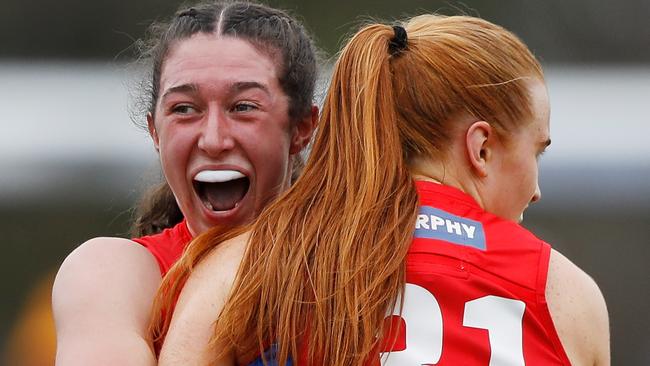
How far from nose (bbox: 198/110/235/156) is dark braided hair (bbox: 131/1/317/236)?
18cm

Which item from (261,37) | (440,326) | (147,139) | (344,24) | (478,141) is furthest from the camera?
(344,24)

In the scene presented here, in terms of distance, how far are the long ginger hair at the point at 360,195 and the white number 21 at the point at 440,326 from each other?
0.12 feet

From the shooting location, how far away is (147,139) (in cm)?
659

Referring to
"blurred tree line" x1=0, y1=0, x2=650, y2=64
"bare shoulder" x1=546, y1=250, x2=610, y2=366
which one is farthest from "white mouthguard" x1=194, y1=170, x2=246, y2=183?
"blurred tree line" x1=0, y1=0, x2=650, y2=64

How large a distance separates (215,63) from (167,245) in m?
0.41

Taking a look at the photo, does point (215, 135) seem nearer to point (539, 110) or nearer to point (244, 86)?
point (244, 86)

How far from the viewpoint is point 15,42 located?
23.3ft

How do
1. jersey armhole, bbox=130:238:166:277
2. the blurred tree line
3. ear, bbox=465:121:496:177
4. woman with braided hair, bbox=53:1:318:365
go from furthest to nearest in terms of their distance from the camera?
the blurred tree line < jersey armhole, bbox=130:238:166:277 < woman with braided hair, bbox=53:1:318:365 < ear, bbox=465:121:496:177

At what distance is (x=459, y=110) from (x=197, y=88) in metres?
0.65

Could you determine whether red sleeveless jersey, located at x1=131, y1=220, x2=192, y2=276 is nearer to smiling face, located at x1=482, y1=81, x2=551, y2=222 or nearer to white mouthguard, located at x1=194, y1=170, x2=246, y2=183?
white mouthguard, located at x1=194, y1=170, x2=246, y2=183

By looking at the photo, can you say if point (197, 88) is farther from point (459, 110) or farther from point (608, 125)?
point (608, 125)

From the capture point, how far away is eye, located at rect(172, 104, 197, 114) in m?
2.52

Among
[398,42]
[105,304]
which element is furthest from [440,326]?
[105,304]

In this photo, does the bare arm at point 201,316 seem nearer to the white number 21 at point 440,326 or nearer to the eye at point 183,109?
the white number 21 at point 440,326
